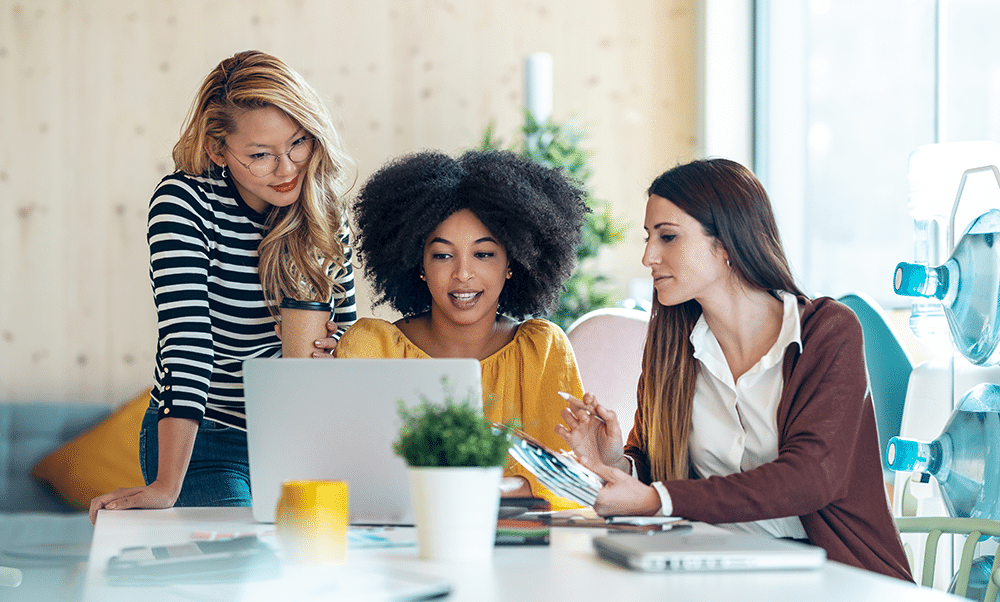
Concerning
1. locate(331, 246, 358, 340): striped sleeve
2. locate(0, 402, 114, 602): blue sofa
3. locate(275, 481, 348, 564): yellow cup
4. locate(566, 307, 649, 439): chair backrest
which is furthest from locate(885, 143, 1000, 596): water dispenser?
locate(0, 402, 114, 602): blue sofa

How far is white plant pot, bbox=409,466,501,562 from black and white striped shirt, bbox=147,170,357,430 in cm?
68

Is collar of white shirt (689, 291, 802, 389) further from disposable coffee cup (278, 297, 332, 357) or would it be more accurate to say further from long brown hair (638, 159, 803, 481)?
disposable coffee cup (278, 297, 332, 357)

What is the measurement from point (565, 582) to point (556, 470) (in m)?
0.29

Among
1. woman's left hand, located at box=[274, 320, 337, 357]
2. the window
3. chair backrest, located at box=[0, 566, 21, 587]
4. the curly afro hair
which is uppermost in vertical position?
the window

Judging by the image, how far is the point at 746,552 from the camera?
36.6 inches

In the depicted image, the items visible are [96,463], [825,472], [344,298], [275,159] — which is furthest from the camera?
[96,463]

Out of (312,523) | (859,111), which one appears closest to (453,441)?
(312,523)

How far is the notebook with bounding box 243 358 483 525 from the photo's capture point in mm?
1126

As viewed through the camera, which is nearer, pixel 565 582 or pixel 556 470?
pixel 565 582

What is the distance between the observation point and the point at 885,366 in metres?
2.20

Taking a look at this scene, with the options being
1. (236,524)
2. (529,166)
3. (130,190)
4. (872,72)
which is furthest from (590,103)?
(236,524)

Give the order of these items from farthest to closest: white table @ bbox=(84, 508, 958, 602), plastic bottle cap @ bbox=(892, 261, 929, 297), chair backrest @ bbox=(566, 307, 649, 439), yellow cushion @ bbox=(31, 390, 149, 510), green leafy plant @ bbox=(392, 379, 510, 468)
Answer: yellow cushion @ bbox=(31, 390, 149, 510) → chair backrest @ bbox=(566, 307, 649, 439) → plastic bottle cap @ bbox=(892, 261, 929, 297) → green leafy plant @ bbox=(392, 379, 510, 468) → white table @ bbox=(84, 508, 958, 602)

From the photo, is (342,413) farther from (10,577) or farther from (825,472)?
(10,577)

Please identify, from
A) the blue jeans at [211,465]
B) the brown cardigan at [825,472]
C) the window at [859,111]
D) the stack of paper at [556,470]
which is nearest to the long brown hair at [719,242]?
the brown cardigan at [825,472]
